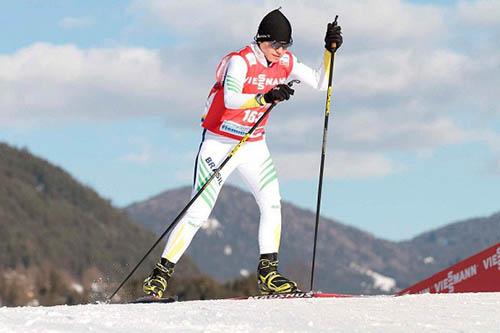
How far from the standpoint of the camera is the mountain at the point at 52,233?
138375mm

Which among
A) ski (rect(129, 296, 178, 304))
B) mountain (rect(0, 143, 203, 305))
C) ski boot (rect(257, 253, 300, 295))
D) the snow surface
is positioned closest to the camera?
the snow surface

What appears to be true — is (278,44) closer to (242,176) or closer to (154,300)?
(242,176)

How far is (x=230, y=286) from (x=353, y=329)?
75308 mm

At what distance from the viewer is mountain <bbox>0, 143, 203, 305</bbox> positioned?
454 feet

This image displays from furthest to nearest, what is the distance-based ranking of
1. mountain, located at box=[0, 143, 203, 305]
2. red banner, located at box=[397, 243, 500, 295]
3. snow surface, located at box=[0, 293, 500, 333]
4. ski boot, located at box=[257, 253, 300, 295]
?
mountain, located at box=[0, 143, 203, 305] < red banner, located at box=[397, 243, 500, 295] < ski boot, located at box=[257, 253, 300, 295] < snow surface, located at box=[0, 293, 500, 333]

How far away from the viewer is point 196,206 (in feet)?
31.6

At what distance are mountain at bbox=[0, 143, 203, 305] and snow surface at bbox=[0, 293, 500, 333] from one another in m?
99.1

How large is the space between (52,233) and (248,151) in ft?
516

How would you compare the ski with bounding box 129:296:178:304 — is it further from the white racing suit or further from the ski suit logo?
the ski suit logo

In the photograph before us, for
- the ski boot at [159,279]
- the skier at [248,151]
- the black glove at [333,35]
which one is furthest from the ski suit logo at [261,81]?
the ski boot at [159,279]

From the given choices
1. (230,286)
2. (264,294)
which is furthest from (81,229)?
(264,294)

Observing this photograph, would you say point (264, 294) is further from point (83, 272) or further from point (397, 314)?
point (83, 272)

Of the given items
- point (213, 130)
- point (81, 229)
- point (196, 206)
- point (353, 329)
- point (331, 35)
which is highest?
point (81, 229)

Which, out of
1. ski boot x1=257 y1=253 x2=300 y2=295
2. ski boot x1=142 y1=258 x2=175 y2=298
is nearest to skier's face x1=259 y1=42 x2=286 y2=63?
ski boot x1=257 y1=253 x2=300 y2=295
